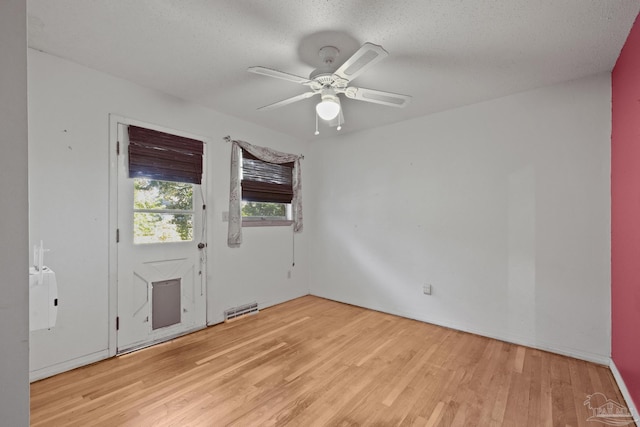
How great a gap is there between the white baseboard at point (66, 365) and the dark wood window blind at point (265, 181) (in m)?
2.18

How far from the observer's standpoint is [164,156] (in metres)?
3.04

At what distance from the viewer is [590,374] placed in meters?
2.39

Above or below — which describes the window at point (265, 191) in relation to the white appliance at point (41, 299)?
above

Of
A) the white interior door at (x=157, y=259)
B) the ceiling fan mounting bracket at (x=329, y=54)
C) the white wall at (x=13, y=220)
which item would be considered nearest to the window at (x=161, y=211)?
the white interior door at (x=157, y=259)

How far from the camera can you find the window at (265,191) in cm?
398

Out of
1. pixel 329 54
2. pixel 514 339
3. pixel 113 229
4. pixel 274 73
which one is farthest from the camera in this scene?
pixel 514 339

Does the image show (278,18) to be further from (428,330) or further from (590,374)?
(590,374)

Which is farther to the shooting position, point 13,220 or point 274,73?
point 274,73

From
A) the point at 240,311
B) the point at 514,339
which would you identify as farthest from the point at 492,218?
the point at 240,311

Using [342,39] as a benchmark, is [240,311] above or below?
below

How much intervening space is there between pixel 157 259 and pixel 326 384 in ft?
6.79

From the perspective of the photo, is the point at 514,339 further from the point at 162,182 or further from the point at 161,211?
the point at 162,182

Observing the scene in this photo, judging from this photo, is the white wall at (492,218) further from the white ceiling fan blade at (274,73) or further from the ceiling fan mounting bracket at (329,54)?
the white ceiling fan blade at (274,73)

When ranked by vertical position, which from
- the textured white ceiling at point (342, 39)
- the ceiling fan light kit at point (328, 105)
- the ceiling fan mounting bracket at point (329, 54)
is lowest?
the ceiling fan light kit at point (328, 105)
